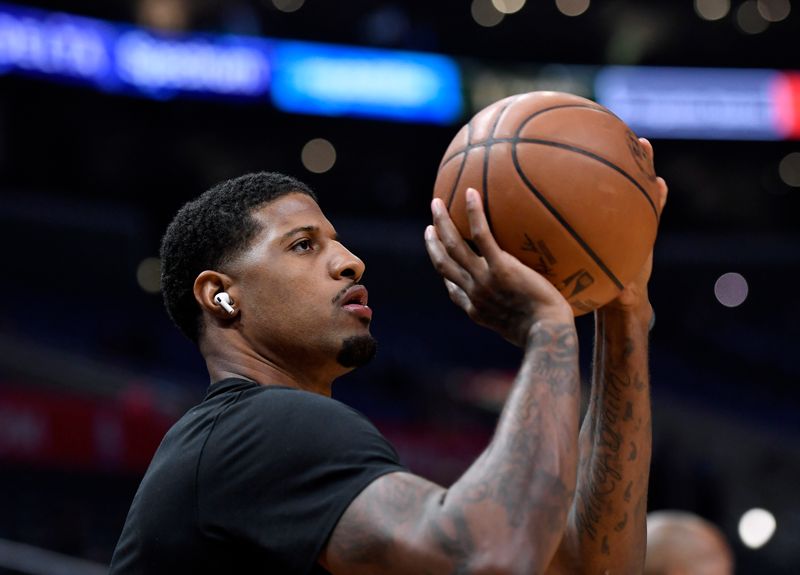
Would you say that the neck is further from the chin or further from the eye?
the eye

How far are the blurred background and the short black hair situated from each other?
8215 mm

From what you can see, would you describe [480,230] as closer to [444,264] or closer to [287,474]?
[444,264]

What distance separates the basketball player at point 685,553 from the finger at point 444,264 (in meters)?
1.83

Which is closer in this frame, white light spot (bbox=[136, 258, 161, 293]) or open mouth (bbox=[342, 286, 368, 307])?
open mouth (bbox=[342, 286, 368, 307])

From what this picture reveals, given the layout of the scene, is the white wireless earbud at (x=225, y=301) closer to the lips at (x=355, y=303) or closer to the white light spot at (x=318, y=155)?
the lips at (x=355, y=303)

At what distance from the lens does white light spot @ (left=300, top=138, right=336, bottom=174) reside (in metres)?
18.5

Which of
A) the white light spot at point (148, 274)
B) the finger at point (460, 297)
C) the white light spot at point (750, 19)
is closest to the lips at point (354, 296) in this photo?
the finger at point (460, 297)

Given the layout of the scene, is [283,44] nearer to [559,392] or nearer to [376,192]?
[376,192]

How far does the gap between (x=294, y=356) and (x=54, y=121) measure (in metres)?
15.1

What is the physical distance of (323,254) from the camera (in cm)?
255

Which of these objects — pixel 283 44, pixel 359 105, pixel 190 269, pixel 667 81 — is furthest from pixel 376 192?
pixel 190 269

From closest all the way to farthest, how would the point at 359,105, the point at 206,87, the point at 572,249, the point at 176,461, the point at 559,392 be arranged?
the point at 559,392, the point at 176,461, the point at 572,249, the point at 206,87, the point at 359,105

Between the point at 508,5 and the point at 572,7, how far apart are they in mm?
1125

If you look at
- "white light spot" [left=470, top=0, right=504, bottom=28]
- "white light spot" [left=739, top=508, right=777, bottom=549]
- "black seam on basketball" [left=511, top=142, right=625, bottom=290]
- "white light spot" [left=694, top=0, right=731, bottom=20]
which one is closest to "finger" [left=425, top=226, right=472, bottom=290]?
"black seam on basketball" [left=511, top=142, right=625, bottom=290]
